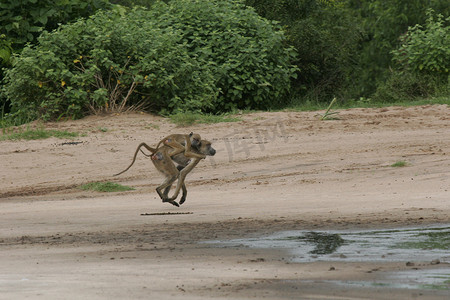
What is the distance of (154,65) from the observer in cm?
1792

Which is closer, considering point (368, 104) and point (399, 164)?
point (399, 164)

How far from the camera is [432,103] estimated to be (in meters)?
18.1

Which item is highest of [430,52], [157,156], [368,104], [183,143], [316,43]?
[316,43]

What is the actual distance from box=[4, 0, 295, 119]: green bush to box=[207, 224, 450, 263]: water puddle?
10361 millimetres

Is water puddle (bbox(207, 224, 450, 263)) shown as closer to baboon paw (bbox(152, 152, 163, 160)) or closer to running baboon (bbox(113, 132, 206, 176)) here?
running baboon (bbox(113, 132, 206, 176))

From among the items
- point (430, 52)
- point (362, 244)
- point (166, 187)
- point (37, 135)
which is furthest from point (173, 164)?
point (430, 52)

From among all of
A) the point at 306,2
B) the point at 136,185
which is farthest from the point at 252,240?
the point at 306,2

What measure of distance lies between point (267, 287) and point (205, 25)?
15.5 metres

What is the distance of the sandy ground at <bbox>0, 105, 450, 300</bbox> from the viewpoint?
5.68 m

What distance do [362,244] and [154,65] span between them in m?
11.5

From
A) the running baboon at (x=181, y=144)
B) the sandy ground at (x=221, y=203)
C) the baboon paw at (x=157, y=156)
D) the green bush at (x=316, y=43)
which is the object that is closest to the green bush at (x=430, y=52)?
the green bush at (x=316, y=43)

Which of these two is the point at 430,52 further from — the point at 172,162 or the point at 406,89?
the point at 172,162

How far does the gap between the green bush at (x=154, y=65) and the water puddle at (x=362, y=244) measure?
1036cm

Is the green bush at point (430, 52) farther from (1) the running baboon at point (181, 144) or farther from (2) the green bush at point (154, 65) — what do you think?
(1) the running baboon at point (181, 144)
